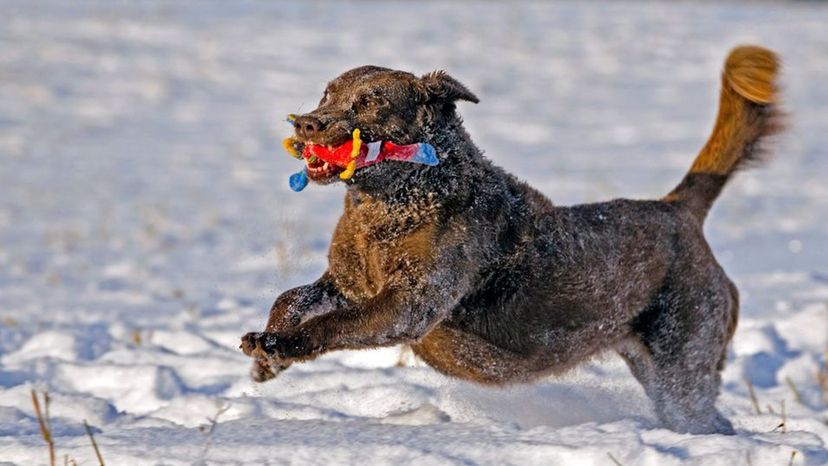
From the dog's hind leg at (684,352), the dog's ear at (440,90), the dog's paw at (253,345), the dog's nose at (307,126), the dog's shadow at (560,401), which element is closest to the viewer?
the dog's paw at (253,345)

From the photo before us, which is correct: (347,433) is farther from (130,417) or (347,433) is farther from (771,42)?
(771,42)

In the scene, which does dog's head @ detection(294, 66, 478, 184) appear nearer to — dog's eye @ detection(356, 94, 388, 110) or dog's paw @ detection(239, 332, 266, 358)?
dog's eye @ detection(356, 94, 388, 110)

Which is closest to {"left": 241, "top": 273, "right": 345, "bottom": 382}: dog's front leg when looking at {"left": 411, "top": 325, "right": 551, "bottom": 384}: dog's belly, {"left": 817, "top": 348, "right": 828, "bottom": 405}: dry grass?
{"left": 411, "top": 325, "right": 551, "bottom": 384}: dog's belly

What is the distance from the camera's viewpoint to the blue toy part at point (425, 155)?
3.89 m

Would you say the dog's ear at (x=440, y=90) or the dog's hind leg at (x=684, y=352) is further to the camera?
the dog's hind leg at (x=684, y=352)

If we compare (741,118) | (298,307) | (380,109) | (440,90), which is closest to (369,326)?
(298,307)

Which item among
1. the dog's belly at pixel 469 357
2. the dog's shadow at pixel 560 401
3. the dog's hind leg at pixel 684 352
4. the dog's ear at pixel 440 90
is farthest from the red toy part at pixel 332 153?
the dog's hind leg at pixel 684 352

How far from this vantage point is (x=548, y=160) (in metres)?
13.1

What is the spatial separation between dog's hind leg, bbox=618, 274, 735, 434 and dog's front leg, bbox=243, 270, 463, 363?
3.78 ft

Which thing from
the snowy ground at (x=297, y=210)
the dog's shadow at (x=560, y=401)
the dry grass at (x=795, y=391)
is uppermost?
the snowy ground at (x=297, y=210)

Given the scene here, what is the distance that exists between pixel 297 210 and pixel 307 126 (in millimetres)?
6911

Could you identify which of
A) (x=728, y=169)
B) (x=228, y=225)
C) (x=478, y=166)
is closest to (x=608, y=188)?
(x=228, y=225)

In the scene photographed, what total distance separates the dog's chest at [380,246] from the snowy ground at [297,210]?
1.63ft

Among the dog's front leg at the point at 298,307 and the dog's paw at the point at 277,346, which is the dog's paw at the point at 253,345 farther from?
the dog's front leg at the point at 298,307
